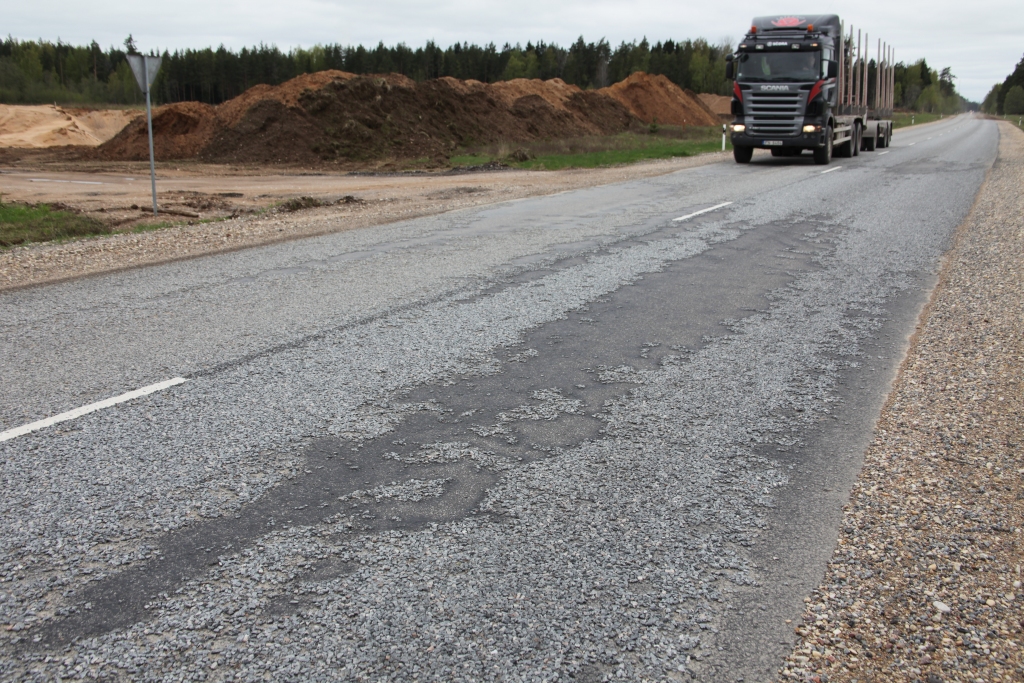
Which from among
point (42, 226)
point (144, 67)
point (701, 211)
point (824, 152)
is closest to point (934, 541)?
point (701, 211)

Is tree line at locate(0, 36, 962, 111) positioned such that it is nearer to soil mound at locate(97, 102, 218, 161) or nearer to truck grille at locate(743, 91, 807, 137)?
soil mound at locate(97, 102, 218, 161)

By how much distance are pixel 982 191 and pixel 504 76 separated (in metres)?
99.5

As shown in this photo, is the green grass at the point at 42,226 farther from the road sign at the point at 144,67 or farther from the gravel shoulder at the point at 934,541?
the gravel shoulder at the point at 934,541

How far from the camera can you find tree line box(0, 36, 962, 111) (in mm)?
101750

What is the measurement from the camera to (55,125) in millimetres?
46469

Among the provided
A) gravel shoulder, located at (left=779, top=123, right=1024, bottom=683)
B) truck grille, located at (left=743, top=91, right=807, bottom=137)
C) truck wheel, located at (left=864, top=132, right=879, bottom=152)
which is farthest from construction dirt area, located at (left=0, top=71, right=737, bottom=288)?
gravel shoulder, located at (left=779, top=123, right=1024, bottom=683)

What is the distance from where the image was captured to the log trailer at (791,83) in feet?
71.6

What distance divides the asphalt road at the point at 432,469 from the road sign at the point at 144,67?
5.97 metres

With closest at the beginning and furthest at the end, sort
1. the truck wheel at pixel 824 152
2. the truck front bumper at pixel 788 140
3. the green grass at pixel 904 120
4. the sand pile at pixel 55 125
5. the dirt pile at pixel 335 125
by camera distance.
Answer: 1. the truck front bumper at pixel 788 140
2. the truck wheel at pixel 824 152
3. the dirt pile at pixel 335 125
4. the sand pile at pixel 55 125
5. the green grass at pixel 904 120

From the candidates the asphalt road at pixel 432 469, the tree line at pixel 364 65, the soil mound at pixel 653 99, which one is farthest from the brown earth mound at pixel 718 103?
the asphalt road at pixel 432 469

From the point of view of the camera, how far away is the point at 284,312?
6820mm

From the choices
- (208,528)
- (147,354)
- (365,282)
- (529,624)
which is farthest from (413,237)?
(529,624)

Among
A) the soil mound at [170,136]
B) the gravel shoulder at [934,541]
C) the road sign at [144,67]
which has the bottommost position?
the gravel shoulder at [934,541]

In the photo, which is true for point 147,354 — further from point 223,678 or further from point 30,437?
point 223,678
